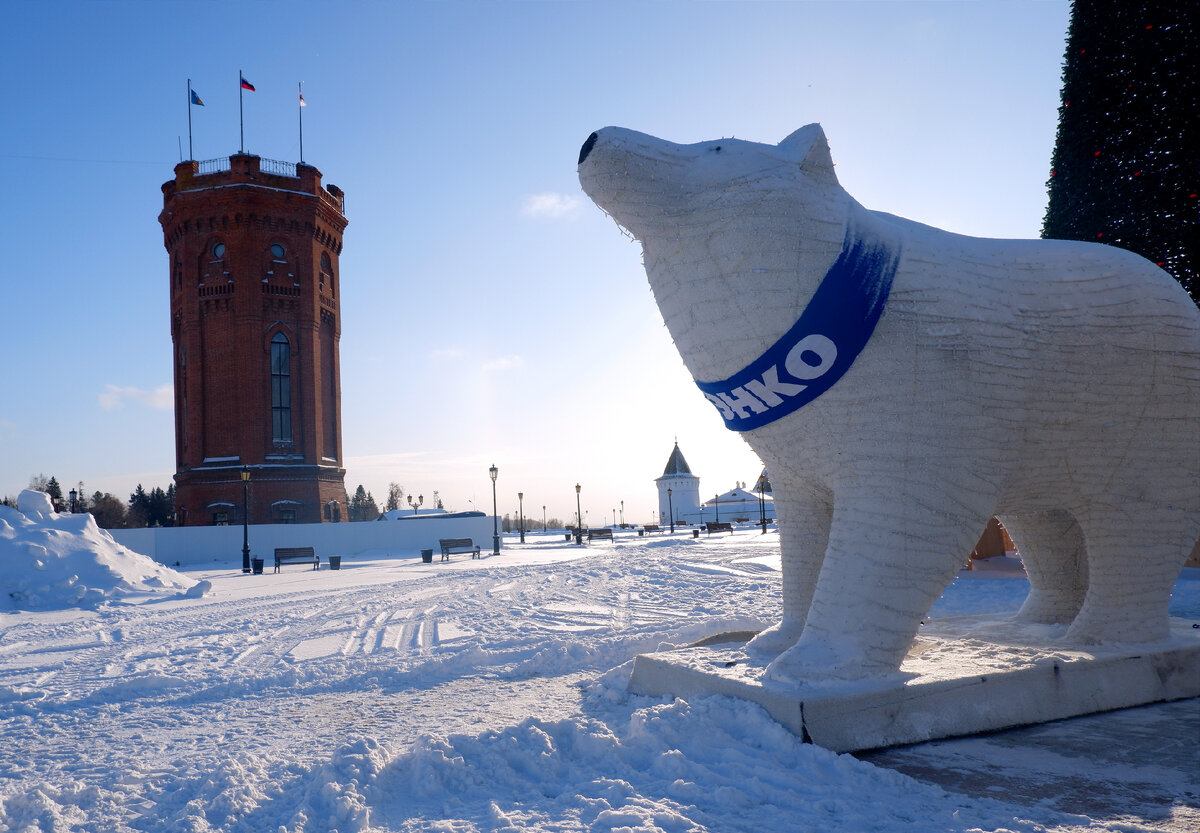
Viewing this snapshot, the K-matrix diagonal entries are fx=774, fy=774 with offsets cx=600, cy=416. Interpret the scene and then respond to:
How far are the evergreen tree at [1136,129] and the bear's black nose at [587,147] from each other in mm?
8483

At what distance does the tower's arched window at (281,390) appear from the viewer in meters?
30.0

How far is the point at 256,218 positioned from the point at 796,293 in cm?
3053

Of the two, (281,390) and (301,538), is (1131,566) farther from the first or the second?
(281,390)

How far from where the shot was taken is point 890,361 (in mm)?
3477

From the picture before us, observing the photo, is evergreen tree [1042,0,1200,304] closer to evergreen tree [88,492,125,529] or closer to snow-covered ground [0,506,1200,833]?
snow-covered ground [0,506,1200,833]

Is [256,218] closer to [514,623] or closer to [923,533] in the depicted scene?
[514,623]

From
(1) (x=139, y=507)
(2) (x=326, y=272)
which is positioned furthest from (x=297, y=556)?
(1) (x=139, y=507)

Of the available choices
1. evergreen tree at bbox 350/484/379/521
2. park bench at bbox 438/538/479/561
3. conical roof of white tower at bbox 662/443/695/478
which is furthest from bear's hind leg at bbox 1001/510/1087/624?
evergreen tree at bbox 350/484/379/521

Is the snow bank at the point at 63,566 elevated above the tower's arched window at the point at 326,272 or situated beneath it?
situated beneath

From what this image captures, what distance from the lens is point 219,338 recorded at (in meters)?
29.7

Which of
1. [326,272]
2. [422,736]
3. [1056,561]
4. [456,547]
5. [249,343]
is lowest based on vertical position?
[456,547]

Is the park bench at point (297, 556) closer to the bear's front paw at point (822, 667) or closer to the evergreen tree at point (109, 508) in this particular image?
→ the bear's front paw at point (822, 667)

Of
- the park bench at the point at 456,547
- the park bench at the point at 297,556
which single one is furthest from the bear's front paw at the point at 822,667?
the park bench at the point at 456,547

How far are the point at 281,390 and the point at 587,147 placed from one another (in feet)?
96.0
